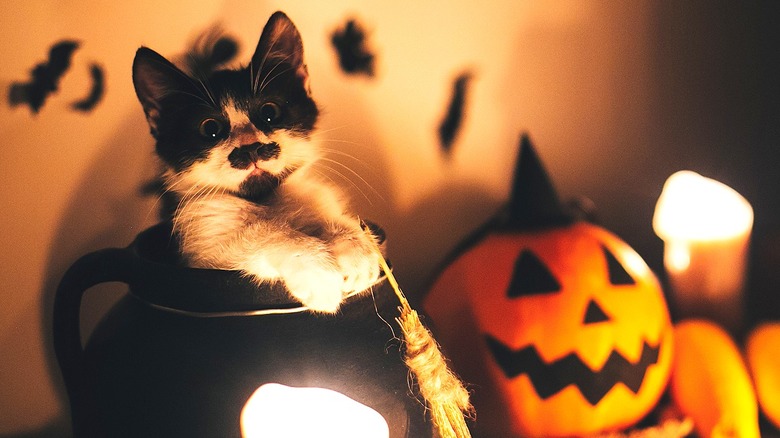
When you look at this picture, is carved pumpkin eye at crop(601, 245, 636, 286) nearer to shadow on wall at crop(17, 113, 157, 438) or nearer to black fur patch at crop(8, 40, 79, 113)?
shadow on wall at crop(17, 113, 157, 438)

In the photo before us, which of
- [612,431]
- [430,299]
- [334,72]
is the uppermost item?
[334,72]

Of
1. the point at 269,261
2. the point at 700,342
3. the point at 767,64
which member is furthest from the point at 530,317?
the point at 767,64

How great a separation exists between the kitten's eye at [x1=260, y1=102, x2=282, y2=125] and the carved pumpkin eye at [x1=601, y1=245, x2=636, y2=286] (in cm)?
54

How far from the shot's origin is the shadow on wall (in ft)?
2.96

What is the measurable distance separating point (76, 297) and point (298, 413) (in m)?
0.30

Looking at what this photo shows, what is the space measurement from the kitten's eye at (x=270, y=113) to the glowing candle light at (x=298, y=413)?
0.35 metres

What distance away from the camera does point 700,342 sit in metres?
0.88

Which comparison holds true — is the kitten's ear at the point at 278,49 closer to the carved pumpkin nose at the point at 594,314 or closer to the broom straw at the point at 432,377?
the broom straw at the point at 432,377

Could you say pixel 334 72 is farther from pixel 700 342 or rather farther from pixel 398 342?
pixel 700 342

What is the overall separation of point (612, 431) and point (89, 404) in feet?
2.38

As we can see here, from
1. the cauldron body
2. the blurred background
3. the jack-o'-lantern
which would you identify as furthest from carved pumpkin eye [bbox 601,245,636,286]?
the cauldron body

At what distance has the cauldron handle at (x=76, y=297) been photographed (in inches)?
24.7

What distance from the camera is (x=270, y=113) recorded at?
0.73 meters

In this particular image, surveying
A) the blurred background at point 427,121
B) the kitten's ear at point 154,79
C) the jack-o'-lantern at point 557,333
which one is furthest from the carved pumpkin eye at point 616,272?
the kitten's ear at point 154,79
